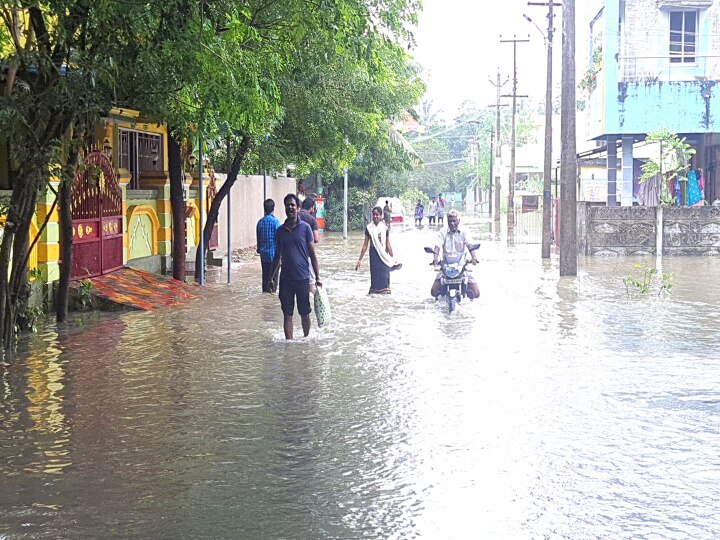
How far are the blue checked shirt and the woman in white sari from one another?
1.68 metres

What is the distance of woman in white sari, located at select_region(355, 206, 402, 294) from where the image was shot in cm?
1798

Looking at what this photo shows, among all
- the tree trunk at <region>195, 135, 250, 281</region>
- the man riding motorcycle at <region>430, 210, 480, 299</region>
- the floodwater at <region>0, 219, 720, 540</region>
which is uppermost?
the tree trunk at <region>195, 135, 250, 281</region>

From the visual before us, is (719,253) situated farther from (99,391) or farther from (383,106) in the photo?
(99,391)

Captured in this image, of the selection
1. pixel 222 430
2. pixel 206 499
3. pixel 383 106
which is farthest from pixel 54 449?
pixel 383 106

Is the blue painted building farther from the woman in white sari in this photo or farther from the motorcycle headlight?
the motorcycle headlight

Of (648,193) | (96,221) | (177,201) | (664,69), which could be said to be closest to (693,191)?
(648,193)

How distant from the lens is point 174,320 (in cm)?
1511

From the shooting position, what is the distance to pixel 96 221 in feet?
55.8

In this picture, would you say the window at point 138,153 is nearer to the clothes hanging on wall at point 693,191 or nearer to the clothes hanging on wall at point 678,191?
the clothes hanging on wall at point 693,191

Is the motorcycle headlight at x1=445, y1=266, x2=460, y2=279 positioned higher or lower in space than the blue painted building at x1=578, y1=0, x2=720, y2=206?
lower

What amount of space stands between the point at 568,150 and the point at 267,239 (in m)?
7.57

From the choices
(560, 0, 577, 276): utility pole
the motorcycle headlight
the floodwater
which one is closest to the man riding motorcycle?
the motorcycle headlight

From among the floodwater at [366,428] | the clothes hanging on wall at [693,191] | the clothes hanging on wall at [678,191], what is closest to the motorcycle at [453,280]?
the floodwater at [366,428]

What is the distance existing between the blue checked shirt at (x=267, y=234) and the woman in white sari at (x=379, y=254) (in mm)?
1675
